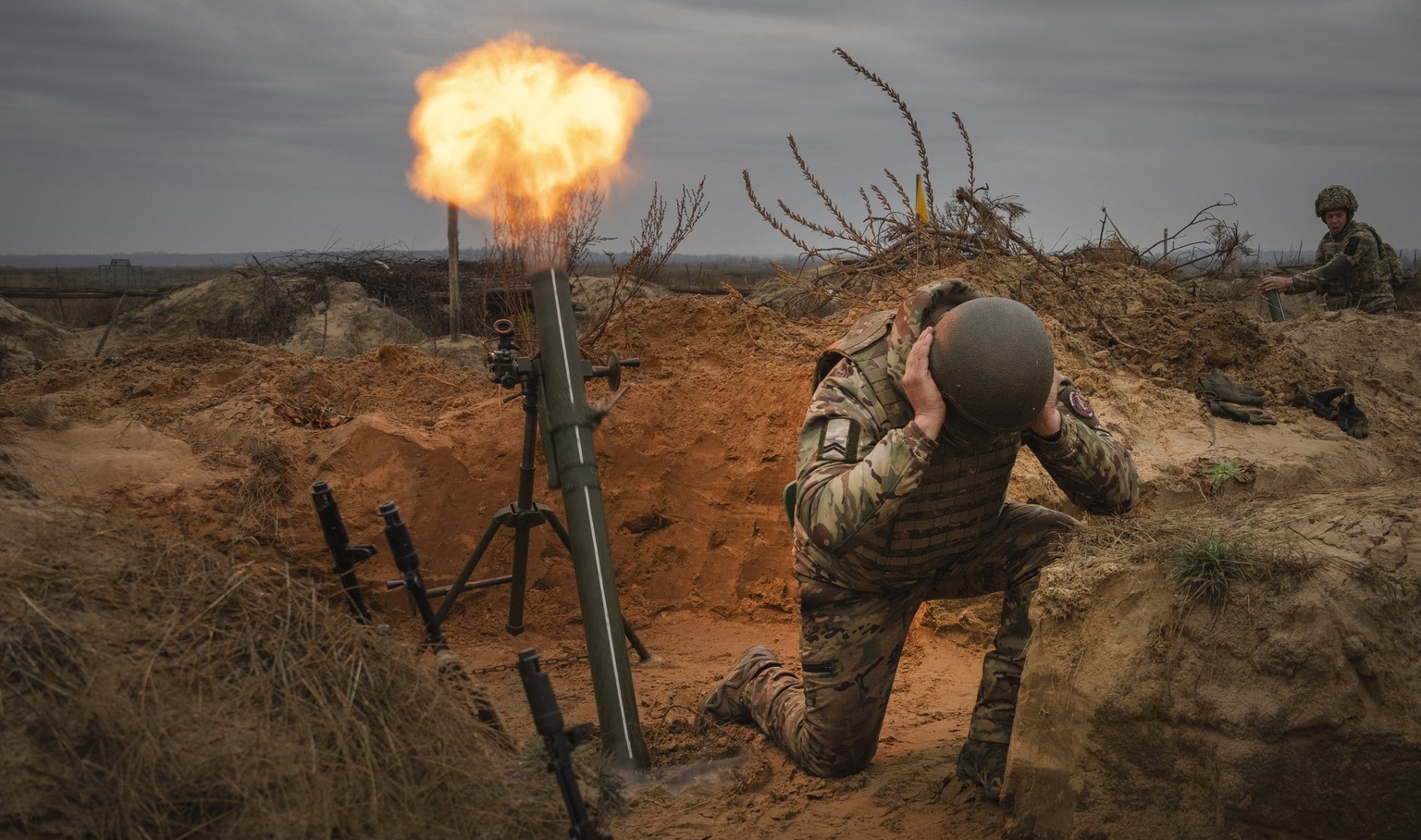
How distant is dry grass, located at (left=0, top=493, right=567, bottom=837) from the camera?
2.10 m

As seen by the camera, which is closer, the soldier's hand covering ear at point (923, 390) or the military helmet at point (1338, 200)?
the soldier's hand covering ear at point (923, 390)

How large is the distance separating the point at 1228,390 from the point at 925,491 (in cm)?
358

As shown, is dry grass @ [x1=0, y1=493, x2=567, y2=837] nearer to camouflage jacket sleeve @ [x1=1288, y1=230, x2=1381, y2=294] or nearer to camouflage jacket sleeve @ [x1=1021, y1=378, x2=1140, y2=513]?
camouflage jacket sleeve @ [x1=1021, y1=378, x2=1140, y2=513]

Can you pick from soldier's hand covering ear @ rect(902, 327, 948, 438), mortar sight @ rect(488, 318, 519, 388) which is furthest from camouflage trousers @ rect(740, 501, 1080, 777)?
mortar sight @ rect(488, 318, 519, 388)

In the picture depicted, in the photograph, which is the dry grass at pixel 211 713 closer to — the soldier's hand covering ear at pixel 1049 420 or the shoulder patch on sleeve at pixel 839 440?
the shoulder patch on sleeve at pixel 839 440

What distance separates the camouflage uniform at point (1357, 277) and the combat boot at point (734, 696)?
7.89m

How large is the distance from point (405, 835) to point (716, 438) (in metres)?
4.31

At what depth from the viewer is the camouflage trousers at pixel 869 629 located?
3.99 m

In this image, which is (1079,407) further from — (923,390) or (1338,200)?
(1338,200)

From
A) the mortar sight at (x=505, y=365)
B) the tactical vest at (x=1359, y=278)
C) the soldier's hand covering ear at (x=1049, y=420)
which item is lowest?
the soldier's hand covering ear at (x=1049, y=420)

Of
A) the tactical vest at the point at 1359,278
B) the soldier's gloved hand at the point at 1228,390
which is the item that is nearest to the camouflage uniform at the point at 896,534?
the soldier's gloved hand at the point at 1228,390

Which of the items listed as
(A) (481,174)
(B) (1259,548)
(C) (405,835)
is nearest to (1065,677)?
(B) (1259,548)

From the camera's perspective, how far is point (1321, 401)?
21.6 feet

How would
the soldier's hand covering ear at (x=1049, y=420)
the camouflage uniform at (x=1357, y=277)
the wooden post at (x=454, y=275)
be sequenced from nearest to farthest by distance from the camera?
1. the soldier's hand covering ear at (x=1049, y=420)
2. the camouflage uniform at (x=1357, y=277)
3. the wooden post at (x=454, y=275)
